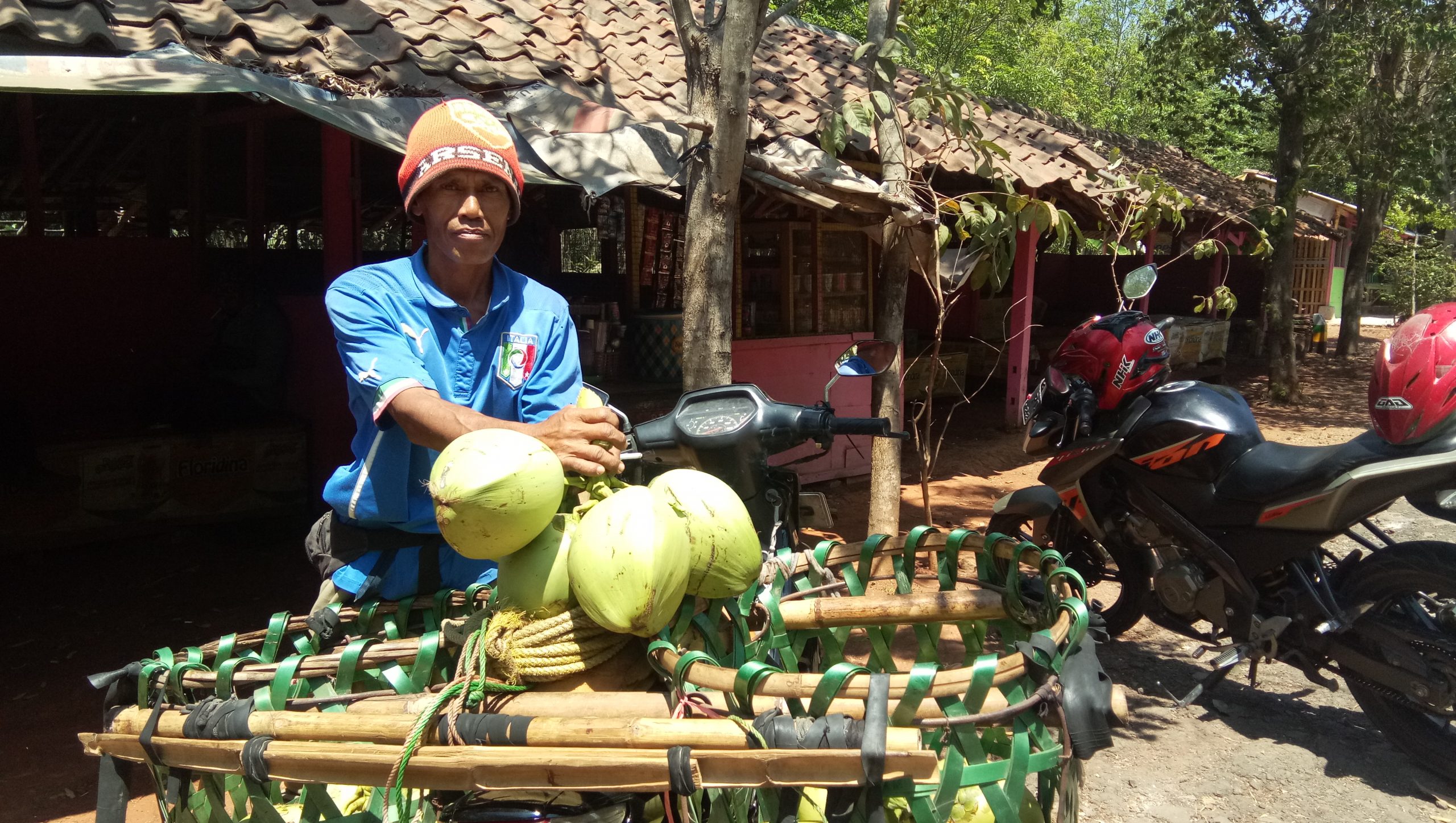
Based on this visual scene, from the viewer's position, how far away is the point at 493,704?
1452 millimetres

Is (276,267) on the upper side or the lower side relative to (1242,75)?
lower

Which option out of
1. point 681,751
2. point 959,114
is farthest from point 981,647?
point 959,114

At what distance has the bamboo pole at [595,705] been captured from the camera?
53.2 inches

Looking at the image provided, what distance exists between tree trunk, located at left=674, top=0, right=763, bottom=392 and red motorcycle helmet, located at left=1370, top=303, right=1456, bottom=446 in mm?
2138

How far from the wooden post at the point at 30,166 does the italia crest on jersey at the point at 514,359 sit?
5.31 metres

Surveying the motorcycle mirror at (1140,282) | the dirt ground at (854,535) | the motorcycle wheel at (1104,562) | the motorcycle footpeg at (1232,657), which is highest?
the motorcycle mirror at (1140,282)

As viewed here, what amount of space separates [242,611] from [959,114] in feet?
14.1

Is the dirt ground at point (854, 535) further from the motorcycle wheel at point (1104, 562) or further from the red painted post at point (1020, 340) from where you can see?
the red painted post at point (1020, 340)

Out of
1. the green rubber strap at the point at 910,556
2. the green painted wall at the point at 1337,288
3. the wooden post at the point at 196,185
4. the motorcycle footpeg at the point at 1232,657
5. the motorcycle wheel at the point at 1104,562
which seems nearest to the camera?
the green rubber strap at the point at 910,556

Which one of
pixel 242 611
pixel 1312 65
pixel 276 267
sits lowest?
pixel 242 611

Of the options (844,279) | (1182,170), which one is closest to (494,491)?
(844,279)

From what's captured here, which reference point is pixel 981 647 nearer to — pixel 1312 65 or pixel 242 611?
pixel 242 611

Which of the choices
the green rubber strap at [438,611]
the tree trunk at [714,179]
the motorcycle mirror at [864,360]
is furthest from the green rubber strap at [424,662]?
the tree trunk at [714,179]

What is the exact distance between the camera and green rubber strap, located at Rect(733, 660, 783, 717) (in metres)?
1.32
